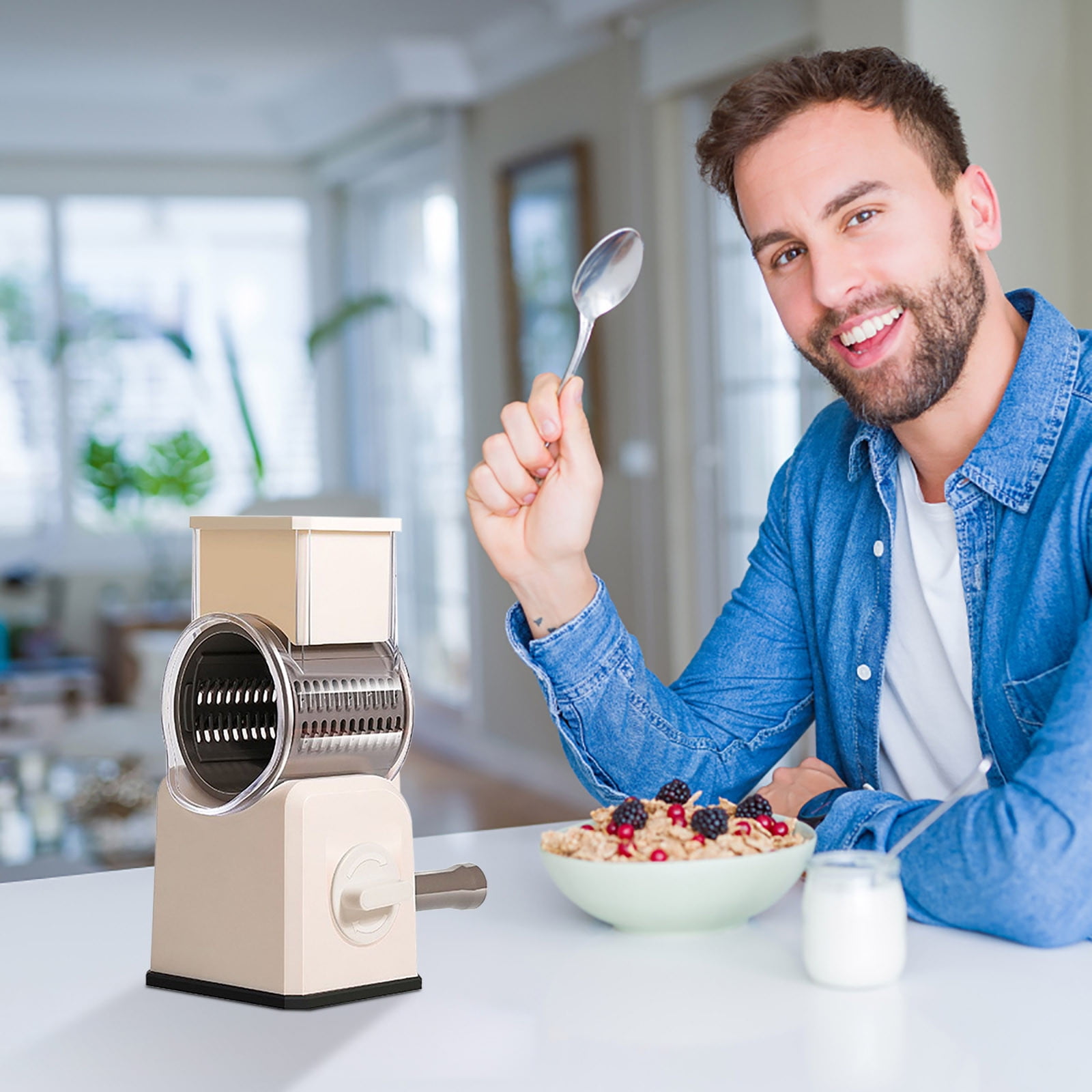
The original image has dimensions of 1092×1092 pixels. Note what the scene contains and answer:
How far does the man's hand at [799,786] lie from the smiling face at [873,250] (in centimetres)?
34

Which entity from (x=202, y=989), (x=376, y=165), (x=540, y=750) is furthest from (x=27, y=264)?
(x=202, y=989)

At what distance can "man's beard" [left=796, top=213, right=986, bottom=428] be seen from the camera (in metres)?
1.30

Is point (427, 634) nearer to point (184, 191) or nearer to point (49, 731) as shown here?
point (49, 731)

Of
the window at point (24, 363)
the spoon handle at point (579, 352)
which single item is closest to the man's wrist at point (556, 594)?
the spoon handle at point (579, 352)

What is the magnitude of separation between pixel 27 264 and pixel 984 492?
648cm

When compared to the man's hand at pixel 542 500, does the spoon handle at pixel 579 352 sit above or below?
above

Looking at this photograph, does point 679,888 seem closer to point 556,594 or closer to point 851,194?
point 556,594

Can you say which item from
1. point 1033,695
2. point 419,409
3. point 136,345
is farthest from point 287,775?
point 136,345

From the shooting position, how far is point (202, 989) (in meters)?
0.88

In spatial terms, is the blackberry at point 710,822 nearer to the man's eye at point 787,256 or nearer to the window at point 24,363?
the man's eye at point 787,256

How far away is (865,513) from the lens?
1.42m

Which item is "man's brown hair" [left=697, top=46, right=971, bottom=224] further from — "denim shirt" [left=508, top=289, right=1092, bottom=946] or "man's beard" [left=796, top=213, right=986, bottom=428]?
"denim shirt" [left=508, top=289, right=1092, bottom=946]

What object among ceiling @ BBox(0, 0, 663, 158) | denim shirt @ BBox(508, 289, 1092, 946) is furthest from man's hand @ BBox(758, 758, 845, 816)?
ceiling @ BBox(0, 0, 663, 158)

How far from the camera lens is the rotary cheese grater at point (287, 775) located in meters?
0.84
